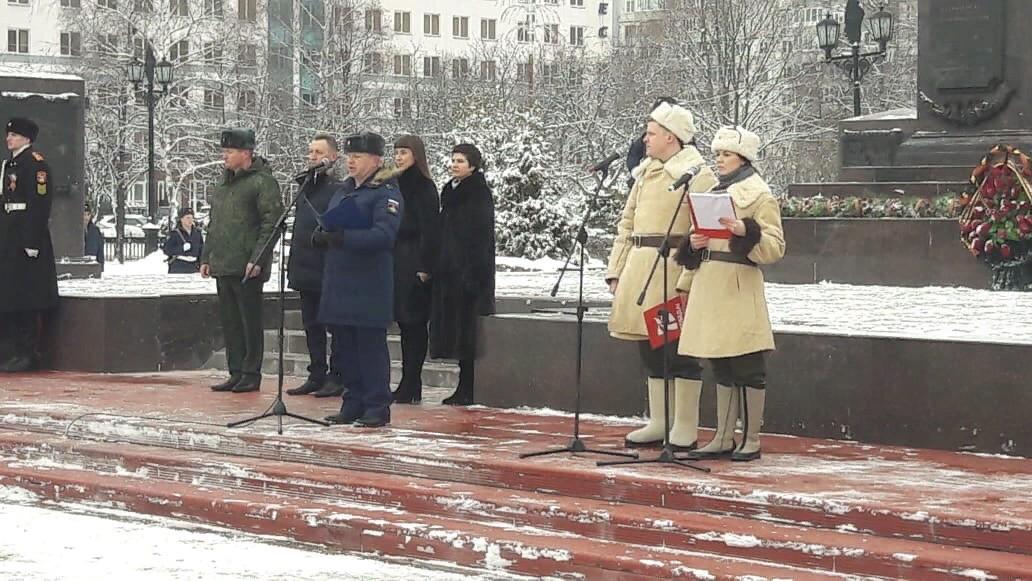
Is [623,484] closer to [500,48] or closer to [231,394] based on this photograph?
[231,394]

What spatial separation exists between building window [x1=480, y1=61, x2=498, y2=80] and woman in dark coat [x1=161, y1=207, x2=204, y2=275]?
140ft

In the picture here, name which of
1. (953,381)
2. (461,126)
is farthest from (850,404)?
(461,126)

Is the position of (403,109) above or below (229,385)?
above

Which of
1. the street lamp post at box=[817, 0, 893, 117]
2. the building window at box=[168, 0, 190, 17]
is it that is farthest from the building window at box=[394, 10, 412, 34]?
the street lamp post at box=[817, 0, 893, 117]

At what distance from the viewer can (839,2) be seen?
6981 cm

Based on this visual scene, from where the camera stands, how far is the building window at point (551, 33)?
259 feet

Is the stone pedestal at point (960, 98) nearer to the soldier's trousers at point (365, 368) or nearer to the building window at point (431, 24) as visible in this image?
the soldier's trousers at point (365, 368)

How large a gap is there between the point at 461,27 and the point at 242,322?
9096cm

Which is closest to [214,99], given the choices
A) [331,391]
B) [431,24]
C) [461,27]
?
[431,24]

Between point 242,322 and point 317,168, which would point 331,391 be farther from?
point 317,168

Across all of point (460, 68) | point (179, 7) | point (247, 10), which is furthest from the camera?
point (460, 68)

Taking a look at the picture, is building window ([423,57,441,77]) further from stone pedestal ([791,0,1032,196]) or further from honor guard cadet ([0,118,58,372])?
honor guard cadet ([0,118,58,372])

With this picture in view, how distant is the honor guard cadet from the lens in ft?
51.3

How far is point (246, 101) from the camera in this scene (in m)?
68.3
